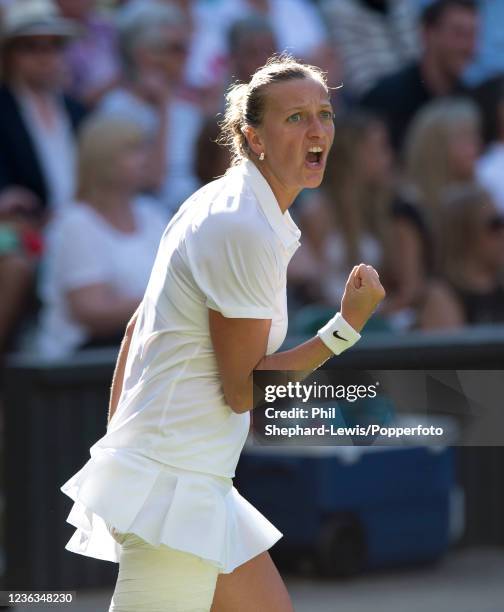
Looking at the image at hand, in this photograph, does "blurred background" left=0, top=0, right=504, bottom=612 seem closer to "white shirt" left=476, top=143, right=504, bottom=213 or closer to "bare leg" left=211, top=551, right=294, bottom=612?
"white shirt" left=476, top=143, right=504, bottom=213

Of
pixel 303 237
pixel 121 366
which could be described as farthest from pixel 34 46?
pixel 121 366

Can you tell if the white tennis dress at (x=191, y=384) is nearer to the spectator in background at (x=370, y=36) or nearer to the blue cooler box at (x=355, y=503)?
the blue cooler box at (x=355, y=503)

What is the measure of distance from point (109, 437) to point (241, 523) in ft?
1.06

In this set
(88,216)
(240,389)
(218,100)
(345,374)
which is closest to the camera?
(240,389)

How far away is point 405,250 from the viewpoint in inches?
240

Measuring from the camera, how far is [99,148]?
17.8 feet

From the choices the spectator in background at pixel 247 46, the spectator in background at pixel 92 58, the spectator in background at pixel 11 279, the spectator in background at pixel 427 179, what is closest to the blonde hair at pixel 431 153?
the spectator in background at pixel 427 179

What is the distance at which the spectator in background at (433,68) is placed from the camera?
6.70 m

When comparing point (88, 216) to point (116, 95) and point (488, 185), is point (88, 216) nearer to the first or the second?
point (116, 95)

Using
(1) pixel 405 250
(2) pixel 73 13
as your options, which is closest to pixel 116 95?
(2) pixel 73 13

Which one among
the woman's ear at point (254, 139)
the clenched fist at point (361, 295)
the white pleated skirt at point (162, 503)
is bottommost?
the white pleated skirt at point (162, 503)

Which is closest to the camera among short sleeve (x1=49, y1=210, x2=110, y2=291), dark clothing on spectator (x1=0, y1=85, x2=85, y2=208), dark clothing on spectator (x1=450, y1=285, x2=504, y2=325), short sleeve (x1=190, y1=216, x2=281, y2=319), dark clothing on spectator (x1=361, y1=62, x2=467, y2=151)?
short sleeve (x1=190, y1=216, x2=281, y2=319)

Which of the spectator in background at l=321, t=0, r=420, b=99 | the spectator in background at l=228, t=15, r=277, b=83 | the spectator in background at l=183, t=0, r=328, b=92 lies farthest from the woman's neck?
the spectator in background at l=321, t=0, r=420, b=99

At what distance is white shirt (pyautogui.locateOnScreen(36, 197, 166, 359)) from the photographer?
523 centimetres
